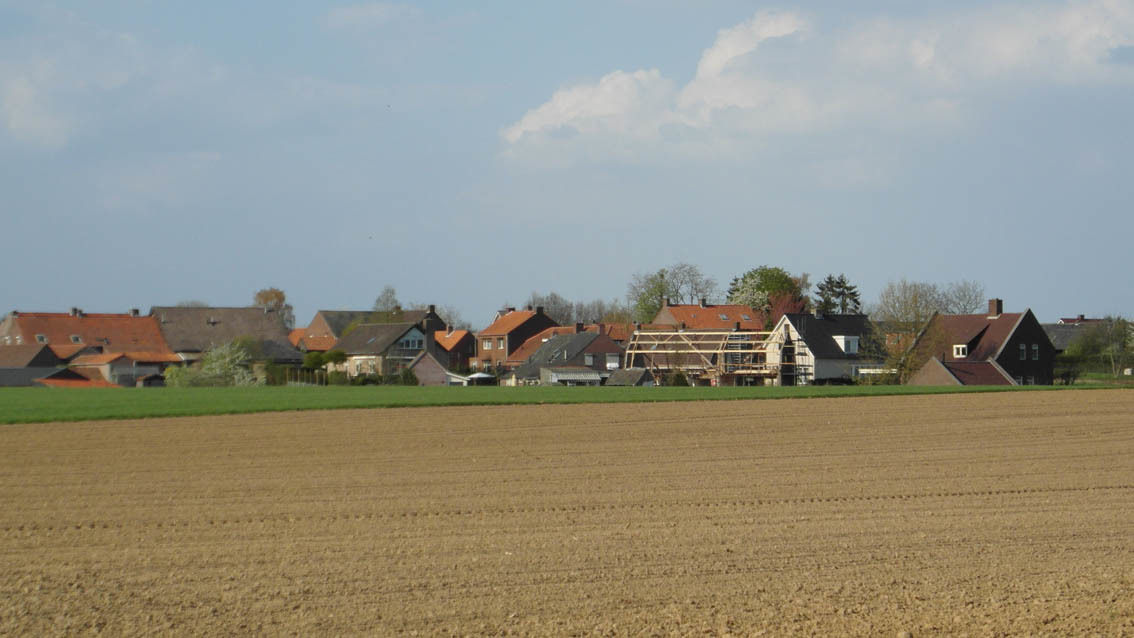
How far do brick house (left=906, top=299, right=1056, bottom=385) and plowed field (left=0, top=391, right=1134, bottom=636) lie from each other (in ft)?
148

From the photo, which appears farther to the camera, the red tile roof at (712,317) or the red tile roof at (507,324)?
the red tile roof at (507,324)

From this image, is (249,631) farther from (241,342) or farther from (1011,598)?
(241,342)

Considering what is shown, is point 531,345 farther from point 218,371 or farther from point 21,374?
point 21,374

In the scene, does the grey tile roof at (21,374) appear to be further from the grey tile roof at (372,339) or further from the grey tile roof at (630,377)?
the grey tile roof at (630,377)

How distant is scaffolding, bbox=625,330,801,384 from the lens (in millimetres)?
82438

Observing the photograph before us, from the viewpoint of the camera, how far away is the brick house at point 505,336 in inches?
4860

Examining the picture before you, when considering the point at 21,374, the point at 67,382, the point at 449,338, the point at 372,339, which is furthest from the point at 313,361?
the point at 449,338

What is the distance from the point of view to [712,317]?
117250mm

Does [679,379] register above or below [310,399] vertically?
above

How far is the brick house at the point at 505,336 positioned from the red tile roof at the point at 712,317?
13853 millimetres

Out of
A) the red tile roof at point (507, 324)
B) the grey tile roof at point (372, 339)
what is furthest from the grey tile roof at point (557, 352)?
the red tile roof at point (507, 324)

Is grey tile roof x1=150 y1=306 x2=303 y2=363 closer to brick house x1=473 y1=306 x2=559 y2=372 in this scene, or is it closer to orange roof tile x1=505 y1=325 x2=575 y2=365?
brick house x1=473 y1=306 x2=559 y2=372

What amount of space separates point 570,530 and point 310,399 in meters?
32.0

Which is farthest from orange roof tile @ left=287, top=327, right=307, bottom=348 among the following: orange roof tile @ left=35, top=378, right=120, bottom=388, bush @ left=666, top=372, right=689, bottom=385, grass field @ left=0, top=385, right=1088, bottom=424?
grass field @ left=0, top=385, right=1088, bottom=424
